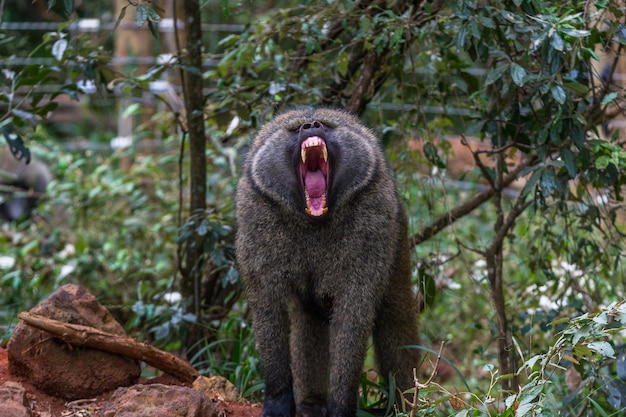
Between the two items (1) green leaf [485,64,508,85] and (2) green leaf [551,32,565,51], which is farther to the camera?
(1) green leaf [485,64,508,85]

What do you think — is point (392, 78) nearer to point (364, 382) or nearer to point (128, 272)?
point (364, 382)

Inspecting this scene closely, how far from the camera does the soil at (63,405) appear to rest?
3.22m

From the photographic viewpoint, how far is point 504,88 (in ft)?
11.4

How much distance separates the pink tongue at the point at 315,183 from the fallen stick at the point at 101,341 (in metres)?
0.96

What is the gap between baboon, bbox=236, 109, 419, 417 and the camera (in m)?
3.26

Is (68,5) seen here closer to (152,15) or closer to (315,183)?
(152,15)

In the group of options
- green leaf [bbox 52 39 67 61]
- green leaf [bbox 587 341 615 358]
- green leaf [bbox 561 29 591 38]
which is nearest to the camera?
green leaf [bbox 587 341 615 358]

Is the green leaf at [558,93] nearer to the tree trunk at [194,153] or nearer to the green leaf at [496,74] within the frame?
the green leaf at [496,74]

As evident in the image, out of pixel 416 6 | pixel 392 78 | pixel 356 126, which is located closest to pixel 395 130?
pixel 392 78

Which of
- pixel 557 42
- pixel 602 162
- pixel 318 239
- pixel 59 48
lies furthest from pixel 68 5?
pixel 602 162

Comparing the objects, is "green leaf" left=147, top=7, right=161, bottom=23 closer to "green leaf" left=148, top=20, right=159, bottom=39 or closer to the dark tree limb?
"green leaf" left=148, top=20, right=159, bottom=39

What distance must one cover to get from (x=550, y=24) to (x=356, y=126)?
87 cm

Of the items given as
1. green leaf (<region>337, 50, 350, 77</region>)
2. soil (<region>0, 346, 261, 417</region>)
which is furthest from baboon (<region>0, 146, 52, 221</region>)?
soil (<region>0, 346, 261, 417</region>)

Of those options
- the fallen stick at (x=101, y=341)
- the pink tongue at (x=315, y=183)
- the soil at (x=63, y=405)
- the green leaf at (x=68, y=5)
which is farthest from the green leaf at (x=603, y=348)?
the green leaf at (x=68, y=5)
